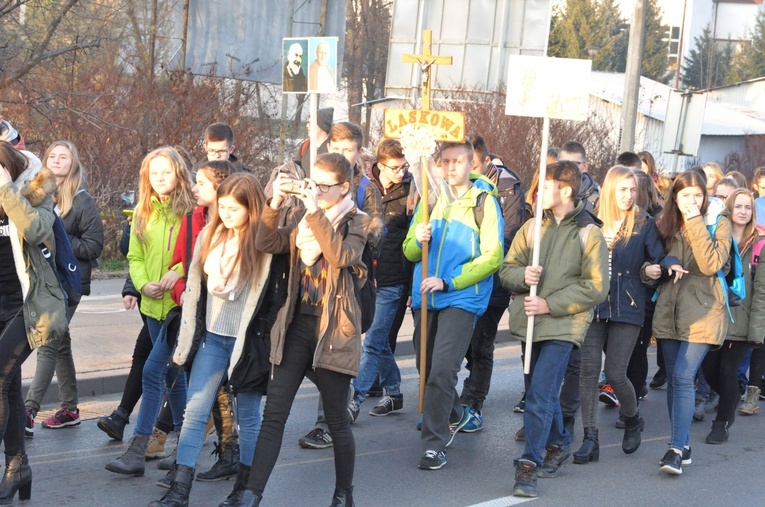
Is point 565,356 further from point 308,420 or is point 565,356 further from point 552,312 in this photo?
point 308,420

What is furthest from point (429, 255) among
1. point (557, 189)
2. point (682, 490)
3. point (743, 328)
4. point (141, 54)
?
point (141, 54)

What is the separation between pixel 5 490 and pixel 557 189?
3.50 metres

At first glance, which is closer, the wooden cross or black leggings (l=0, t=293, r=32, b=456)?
black leggings (l=0, t=293, r=32, b=456)

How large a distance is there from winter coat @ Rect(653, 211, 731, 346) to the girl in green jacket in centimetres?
312

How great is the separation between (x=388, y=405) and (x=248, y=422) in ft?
9.10

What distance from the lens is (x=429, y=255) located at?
6.80m

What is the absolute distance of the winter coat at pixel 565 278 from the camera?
621cm

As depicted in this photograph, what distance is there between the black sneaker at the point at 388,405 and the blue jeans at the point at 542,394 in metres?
2.00

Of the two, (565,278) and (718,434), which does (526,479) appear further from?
(718,434)

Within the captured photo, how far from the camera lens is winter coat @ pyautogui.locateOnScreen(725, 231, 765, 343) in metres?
7.83

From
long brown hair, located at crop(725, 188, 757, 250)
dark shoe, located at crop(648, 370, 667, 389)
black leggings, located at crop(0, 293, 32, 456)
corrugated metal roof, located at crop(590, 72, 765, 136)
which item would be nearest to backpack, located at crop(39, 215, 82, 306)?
black leggings, located at crop(0, 293, 32, 456)

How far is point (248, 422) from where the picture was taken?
5.46 meters

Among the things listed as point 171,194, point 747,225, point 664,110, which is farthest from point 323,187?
point 664,110

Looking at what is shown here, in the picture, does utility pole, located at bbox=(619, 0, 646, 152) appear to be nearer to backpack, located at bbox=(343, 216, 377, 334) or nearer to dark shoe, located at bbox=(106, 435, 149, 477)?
backpack, located at bbox=(343, 216, 377, 334)
